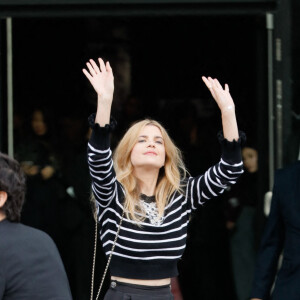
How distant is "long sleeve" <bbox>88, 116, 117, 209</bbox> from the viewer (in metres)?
5.14

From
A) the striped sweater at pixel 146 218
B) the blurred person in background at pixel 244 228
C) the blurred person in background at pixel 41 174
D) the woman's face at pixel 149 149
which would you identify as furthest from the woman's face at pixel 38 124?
the striped sweater at pixel 146 218

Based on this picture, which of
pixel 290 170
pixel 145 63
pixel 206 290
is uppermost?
pixel 145 63

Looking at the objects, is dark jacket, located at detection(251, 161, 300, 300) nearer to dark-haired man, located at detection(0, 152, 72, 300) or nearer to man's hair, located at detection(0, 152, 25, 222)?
dark-haired man, located at detection(0, 152, 72, 300)

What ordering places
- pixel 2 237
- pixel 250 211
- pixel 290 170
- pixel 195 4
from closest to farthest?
pixel 2 237 < pixel 290 170 < pixel 195 4 < pixel 250 211

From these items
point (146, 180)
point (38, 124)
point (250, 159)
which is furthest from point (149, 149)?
point (38, 124)

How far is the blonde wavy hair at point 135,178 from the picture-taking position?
5305 millimetres

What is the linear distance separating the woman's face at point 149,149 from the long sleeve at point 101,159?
23 centimetres

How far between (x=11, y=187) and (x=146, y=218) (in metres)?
1.18

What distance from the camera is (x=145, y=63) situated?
1007 cm

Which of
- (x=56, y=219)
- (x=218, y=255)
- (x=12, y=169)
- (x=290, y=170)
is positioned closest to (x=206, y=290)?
(x=218, y=255)

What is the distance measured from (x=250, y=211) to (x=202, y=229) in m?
0.51

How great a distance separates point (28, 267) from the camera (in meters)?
4.09

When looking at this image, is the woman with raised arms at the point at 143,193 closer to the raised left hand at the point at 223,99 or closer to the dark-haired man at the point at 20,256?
the raised left hand at the point at 223,99

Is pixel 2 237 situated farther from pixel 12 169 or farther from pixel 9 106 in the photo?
pixel 9 106
